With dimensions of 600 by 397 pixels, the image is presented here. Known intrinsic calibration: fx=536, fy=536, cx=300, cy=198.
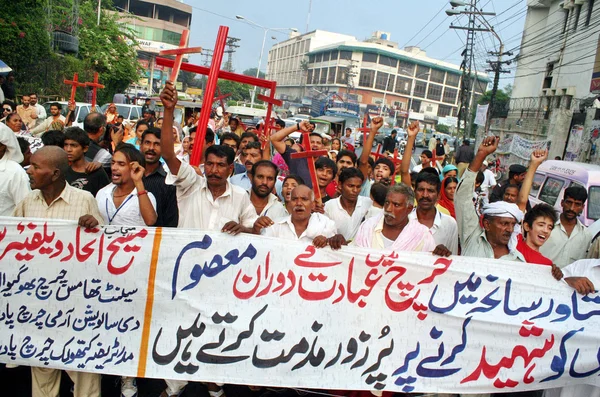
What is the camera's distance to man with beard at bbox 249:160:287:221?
4.25 metres

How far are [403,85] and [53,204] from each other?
96.4 meters

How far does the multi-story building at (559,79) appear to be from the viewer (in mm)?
19703

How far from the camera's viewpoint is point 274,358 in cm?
331

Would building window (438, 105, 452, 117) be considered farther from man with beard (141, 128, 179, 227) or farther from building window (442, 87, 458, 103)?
man with beard (141, 128, 179, 227)

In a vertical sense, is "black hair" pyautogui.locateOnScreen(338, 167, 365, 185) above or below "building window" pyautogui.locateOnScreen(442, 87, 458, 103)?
below

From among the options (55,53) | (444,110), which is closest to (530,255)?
(55,53)

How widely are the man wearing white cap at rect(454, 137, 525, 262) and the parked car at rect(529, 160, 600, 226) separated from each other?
4.57 meters

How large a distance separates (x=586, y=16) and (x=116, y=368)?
2906cm

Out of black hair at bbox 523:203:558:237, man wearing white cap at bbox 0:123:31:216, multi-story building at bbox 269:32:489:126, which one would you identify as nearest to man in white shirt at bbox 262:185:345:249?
black hair at bbox 523:203:558:237

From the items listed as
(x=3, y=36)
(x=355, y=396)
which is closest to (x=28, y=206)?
(x=355, y=396)

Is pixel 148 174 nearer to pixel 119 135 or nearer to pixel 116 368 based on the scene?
pixel 116 368

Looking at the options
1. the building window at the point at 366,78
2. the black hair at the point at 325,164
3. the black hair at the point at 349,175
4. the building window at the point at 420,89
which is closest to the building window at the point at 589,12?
the black hair at the point at 325,164

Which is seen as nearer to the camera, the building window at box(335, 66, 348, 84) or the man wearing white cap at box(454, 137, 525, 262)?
the man wearing white cap at box(454, 137, 525, 262)

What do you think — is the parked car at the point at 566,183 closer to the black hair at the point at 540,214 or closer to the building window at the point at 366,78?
the black hair at the point at 540,214
